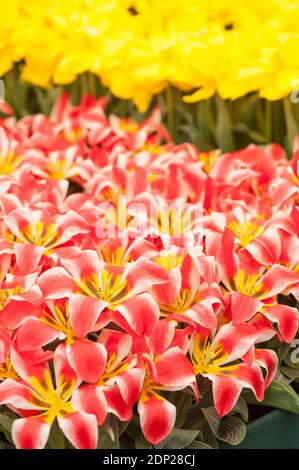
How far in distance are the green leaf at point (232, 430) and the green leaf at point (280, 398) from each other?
4cm

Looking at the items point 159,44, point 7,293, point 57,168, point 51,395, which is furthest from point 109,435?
point 159,44

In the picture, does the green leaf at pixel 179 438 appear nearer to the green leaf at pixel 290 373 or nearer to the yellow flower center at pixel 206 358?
the yellow flower center at pixel 206 358

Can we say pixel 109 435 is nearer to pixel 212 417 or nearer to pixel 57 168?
pixel 212 417

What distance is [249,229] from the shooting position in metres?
1.11

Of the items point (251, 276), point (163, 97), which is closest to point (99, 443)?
point (251, 276)

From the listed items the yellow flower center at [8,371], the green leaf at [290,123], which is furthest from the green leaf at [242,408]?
the green leaf at [290,123]

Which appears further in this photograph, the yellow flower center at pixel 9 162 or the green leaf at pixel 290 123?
the green leaf at pixel 290 123

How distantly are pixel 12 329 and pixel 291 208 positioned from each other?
0.43 metres

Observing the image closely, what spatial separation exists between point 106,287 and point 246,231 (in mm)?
246

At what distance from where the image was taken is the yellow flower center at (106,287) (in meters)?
0.94

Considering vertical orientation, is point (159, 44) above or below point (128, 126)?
above

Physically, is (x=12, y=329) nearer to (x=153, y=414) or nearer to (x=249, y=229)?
(x=153, y=414)

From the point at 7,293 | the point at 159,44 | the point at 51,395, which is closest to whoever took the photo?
the point at 51,395

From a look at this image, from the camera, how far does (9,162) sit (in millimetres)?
1429
